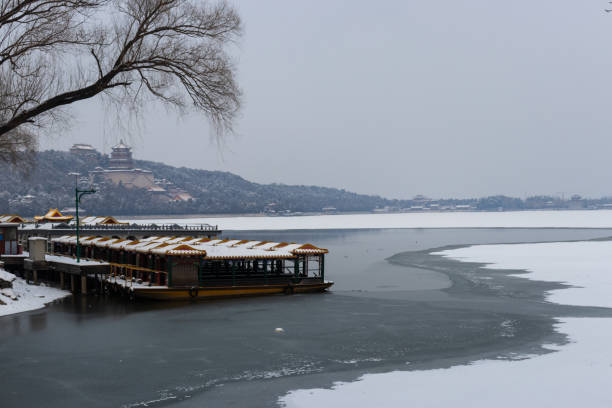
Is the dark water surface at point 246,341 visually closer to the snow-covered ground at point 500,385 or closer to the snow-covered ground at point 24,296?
the snow-covered ground at point 500,385

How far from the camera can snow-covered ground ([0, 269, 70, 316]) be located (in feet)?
119

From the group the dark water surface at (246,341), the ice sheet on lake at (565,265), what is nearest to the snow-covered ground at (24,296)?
the dark water surface at (246,341)

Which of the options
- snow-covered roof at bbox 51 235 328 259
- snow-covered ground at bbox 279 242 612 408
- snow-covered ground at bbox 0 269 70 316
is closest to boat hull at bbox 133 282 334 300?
snow-covered roof at bbox 51 235 328 259

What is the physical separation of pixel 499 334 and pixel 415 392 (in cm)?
1054

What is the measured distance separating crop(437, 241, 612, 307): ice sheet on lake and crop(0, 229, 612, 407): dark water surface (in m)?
2.34

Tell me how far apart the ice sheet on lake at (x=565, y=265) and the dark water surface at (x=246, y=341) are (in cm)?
234

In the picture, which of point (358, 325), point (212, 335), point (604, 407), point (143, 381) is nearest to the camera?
point (604, 407)

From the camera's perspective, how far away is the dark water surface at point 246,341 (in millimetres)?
20250

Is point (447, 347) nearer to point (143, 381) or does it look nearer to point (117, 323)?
point (143, 381)

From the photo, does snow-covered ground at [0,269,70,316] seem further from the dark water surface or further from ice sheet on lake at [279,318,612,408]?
ice sheet on lake at [279,318,612,408]

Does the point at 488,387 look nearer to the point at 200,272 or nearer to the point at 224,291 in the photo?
the point at 224,291

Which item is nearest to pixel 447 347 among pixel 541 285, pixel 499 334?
pixel 499 334

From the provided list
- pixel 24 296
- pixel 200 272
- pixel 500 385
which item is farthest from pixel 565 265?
pixel 24 296

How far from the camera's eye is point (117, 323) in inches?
1289
